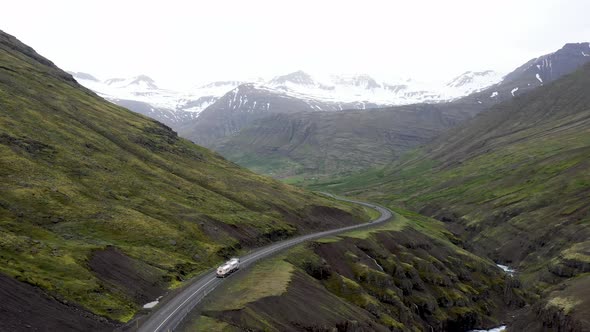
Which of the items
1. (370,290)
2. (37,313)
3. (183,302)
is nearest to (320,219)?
(370,290)

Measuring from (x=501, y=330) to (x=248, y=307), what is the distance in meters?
72.2

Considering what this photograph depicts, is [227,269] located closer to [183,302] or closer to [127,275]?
[183,302]

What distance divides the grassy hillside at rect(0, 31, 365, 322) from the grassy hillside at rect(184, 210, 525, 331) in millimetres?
12894

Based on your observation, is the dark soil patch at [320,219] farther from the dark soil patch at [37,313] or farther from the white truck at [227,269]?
the dark soil patch at [37,313]

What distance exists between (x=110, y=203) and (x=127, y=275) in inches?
1222

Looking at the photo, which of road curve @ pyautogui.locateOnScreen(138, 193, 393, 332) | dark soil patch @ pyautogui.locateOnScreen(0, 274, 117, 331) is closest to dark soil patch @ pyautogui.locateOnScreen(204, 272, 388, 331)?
road curve @ pyautogui.locateOnScreen(138, 193, 393, 332)

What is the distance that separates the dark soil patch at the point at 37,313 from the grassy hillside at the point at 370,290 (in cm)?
1098

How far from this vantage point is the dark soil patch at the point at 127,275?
61.3m

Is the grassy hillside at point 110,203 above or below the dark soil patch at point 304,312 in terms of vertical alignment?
above

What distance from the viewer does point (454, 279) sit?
11831cm

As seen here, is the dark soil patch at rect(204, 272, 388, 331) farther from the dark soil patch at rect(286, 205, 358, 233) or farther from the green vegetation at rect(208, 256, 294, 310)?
the dark soil patch at rect(286, 205, 358, 233)

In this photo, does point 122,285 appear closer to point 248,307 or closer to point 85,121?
point 248,307

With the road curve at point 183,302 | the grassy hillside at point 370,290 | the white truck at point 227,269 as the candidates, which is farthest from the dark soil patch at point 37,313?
the white truck at point 227,269

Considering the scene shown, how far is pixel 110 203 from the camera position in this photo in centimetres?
9181
